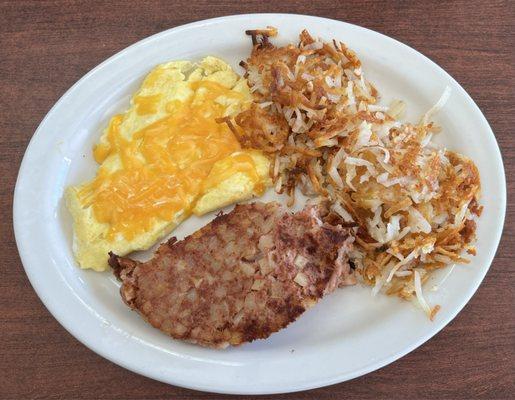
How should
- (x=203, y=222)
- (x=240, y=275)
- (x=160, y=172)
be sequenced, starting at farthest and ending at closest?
(x=203, y=222) < (x=160, y=172) < (x=240, y=275)

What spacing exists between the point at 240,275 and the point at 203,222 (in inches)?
20.8

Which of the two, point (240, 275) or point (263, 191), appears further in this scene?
point (263, 191)

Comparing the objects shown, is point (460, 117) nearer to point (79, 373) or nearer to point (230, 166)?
point (230, 166)

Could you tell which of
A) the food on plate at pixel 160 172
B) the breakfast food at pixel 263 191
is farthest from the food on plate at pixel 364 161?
the food on plate at pixel 160 172

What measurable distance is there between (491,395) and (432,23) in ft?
7.95

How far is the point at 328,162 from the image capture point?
291 cm

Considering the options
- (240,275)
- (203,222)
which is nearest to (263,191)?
(203,222)

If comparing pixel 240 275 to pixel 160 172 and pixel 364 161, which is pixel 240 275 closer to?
pixel 160 172

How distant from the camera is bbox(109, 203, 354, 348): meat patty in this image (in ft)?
8.51

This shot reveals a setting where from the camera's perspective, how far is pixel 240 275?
8.67ft

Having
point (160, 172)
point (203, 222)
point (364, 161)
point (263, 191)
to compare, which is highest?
point (364, 161)

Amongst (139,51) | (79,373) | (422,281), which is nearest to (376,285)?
(422,281)

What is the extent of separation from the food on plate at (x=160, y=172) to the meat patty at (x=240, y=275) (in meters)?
0.21

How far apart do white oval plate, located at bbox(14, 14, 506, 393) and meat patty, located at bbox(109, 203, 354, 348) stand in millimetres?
198
